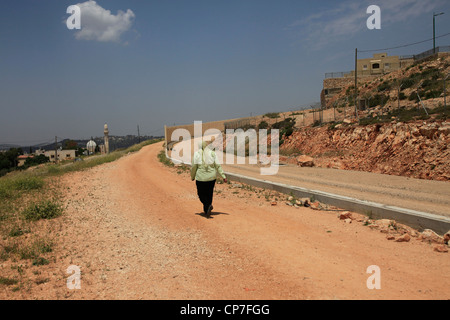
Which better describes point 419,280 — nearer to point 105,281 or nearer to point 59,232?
point 105,281

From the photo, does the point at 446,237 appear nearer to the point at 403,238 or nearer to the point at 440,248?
the point at 440,248

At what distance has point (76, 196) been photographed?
1091cm

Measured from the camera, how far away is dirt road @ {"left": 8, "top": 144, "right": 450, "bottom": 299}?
158 inches

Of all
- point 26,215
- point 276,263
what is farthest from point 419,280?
point 26,215

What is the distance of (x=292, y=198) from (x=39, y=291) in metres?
7.49

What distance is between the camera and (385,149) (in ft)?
56.9

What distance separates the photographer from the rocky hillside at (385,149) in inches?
558

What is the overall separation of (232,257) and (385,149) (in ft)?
49.2

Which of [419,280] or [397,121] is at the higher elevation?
[397,121]

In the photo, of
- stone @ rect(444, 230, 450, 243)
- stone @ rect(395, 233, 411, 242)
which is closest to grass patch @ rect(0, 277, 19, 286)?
stone @ rect(395, 233, 411, 242)
